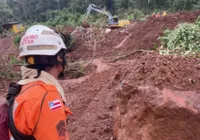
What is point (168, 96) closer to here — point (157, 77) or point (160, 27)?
point (157, 77)

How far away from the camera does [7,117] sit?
2.26 meters

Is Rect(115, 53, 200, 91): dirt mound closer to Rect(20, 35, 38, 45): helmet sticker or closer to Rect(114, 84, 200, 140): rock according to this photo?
Rect(114, 84, 200, 140): rock

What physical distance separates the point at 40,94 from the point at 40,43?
389 millimetres

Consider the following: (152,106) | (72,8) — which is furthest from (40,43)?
(72,8)

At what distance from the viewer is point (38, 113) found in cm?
216

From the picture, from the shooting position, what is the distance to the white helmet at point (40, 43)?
2398 millimetres

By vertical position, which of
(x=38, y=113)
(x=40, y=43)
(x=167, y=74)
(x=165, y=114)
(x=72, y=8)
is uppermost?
(x=40, y=43)

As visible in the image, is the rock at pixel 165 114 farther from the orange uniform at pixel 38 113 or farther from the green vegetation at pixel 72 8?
the green vegetation at pixel 72 8

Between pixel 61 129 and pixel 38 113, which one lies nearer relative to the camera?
pixel 38 113

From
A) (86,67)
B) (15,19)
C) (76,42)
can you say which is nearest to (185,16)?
(76,42)

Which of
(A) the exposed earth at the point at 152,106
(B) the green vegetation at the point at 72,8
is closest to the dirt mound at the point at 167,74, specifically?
(A) the exposed earth at the point at 152,106

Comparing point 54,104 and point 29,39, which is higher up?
point 29,39

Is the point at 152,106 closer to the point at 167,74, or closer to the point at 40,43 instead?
the point at 167,74

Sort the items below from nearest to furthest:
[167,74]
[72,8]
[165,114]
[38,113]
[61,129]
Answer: [38,113] → [61,129] → [165,114] → [167,74] → [72,8]
